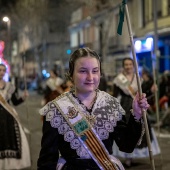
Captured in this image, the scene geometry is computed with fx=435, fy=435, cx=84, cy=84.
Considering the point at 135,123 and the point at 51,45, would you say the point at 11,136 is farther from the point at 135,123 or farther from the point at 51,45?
the point at 51,45

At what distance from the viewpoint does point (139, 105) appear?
2750 millimetres

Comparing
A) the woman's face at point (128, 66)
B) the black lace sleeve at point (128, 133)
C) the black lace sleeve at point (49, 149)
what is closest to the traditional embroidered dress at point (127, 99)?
the woman's face at point (128, 66)

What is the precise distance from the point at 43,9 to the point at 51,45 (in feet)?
55.2

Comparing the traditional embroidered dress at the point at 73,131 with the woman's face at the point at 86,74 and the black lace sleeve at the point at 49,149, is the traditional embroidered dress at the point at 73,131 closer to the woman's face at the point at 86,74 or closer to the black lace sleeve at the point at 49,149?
the black lace sleeve at the point at 49,149

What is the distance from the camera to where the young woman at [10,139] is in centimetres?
652

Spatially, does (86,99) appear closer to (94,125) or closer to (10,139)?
(94,125)

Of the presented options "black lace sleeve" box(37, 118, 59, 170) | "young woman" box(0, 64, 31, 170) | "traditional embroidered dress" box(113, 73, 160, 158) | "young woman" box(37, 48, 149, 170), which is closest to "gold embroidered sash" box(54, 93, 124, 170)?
"young woman" box(37, 48, 149, 170)

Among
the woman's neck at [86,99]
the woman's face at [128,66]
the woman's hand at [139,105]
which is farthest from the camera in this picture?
the woman's face at [128,66]

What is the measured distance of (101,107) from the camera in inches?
110

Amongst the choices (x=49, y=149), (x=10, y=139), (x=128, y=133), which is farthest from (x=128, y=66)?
(x=49, y=149)

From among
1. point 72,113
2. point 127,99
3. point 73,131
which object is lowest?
point 127,99

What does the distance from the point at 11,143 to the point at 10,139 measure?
2.5 inches

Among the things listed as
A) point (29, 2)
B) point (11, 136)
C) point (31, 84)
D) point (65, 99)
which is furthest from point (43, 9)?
point (65, 99)

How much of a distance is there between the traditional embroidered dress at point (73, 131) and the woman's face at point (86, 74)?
109 mm
